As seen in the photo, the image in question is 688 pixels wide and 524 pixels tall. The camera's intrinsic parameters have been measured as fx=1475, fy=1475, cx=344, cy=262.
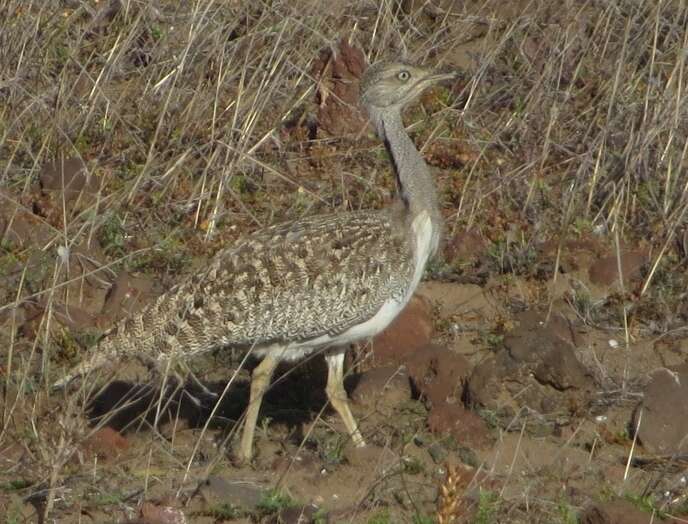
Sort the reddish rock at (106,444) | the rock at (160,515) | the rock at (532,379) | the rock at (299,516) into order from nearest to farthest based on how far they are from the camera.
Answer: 1. the rock at (160,515)
2. the rock at (299,516)
3. the reddish rock at (106,444)
4. the rock at (532,379)

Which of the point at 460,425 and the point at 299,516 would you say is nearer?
the point at 299,516

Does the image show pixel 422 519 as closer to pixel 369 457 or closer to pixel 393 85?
pixel 369 457

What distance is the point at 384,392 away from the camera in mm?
6414

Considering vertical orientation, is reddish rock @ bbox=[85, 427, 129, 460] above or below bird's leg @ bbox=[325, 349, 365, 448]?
above

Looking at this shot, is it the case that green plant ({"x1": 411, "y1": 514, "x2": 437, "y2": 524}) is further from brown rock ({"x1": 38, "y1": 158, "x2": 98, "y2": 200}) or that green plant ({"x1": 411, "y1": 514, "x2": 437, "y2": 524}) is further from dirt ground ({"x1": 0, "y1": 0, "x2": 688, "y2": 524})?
brown rock ({"x1": 38, "y1": 158, "x2": 98, "y2": 200})

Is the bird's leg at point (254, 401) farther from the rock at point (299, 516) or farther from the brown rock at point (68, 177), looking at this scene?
the brown rock at point (68, 177)

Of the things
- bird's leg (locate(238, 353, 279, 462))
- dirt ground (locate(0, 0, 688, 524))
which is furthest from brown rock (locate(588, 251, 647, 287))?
bird's leg (locate(238, 353, 279, 462))

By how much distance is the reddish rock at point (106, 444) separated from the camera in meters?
5.64

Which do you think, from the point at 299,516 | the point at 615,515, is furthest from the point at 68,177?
the point at 615,515

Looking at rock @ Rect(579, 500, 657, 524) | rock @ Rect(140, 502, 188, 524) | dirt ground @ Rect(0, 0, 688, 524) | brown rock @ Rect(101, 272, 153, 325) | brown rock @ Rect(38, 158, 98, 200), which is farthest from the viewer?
brown rock @ Rect(38, 158, 98, 200)

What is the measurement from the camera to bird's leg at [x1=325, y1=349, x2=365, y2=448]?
6094mm

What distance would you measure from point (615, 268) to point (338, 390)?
1.86 m

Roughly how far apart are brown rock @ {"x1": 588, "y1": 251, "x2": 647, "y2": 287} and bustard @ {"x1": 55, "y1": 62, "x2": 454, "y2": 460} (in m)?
1.48

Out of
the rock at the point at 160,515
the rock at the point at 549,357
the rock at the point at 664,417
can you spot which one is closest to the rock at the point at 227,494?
the rock at the point at 160,515
